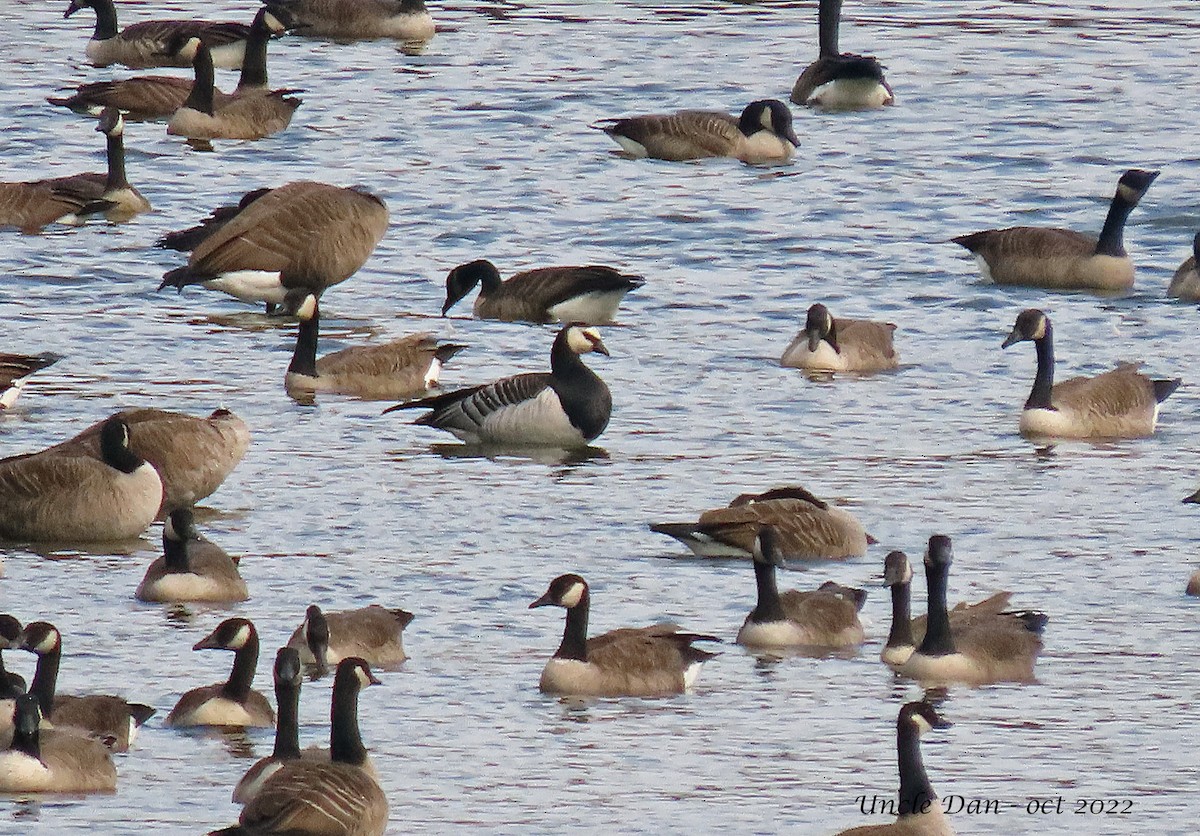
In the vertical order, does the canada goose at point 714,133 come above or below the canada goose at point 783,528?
below

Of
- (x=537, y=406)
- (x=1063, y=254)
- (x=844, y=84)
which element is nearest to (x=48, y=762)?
(x=537, y=406)

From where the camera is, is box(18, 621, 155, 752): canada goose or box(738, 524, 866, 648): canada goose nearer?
box(18, 621, 155, 752): canada goose

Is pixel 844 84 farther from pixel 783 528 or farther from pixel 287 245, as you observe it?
pixel 783 528

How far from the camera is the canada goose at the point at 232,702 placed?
11188 millimetres

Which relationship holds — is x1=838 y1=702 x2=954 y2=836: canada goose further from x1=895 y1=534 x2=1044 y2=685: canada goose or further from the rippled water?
x1=895 y1=534 x2=1044 y2=685: canada goose

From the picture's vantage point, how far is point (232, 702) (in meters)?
11.2

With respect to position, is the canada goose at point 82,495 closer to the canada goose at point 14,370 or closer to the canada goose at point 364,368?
the canada goose at point 14,370

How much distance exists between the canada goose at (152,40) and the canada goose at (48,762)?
72.8ft

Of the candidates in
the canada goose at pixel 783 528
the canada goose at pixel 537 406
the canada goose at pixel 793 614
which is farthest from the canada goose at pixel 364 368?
the canada goose at pixel 793 614

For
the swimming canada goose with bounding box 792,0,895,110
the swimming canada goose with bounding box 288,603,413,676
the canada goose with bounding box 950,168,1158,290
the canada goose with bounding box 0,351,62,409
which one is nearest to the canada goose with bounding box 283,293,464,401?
the canada goose with bounding box 0,351,62,409

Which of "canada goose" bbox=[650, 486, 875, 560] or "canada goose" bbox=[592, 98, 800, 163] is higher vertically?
"canada goose" bbox=[650, 486, 875, 560]

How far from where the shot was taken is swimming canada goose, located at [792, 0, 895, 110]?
96.4ft

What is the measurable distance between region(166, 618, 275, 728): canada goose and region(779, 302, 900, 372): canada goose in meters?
7.69

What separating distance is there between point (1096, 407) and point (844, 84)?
13.1m
